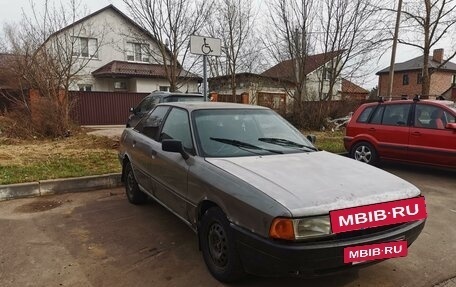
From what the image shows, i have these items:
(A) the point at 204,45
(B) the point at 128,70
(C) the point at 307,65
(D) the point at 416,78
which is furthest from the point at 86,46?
(D) the point at 416,78

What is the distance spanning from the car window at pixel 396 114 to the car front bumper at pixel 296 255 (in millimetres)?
5981

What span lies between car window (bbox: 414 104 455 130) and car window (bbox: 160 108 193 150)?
5.71m

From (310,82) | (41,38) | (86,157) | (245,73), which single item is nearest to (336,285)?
(86,157)

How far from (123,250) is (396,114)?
6.76m

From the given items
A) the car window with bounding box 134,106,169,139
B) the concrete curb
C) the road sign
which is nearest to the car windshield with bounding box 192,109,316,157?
the car window with bounding box 134,106,169,139

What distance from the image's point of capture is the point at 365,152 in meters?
8.73

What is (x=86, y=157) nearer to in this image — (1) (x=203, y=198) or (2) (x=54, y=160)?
(2) (x=54, y=160)

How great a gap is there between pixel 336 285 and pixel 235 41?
20198 millimetres

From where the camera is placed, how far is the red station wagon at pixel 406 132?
7336mm

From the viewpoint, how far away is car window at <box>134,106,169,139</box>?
16.0 ft

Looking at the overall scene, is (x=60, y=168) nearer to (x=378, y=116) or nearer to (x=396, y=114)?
(x=378, y=116)

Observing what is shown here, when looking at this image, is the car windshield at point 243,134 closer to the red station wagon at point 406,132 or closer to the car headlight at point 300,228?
the car headlight at point 300,228

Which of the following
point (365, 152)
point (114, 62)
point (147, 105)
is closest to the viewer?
point (365, 152)

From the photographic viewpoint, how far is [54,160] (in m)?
7.99
